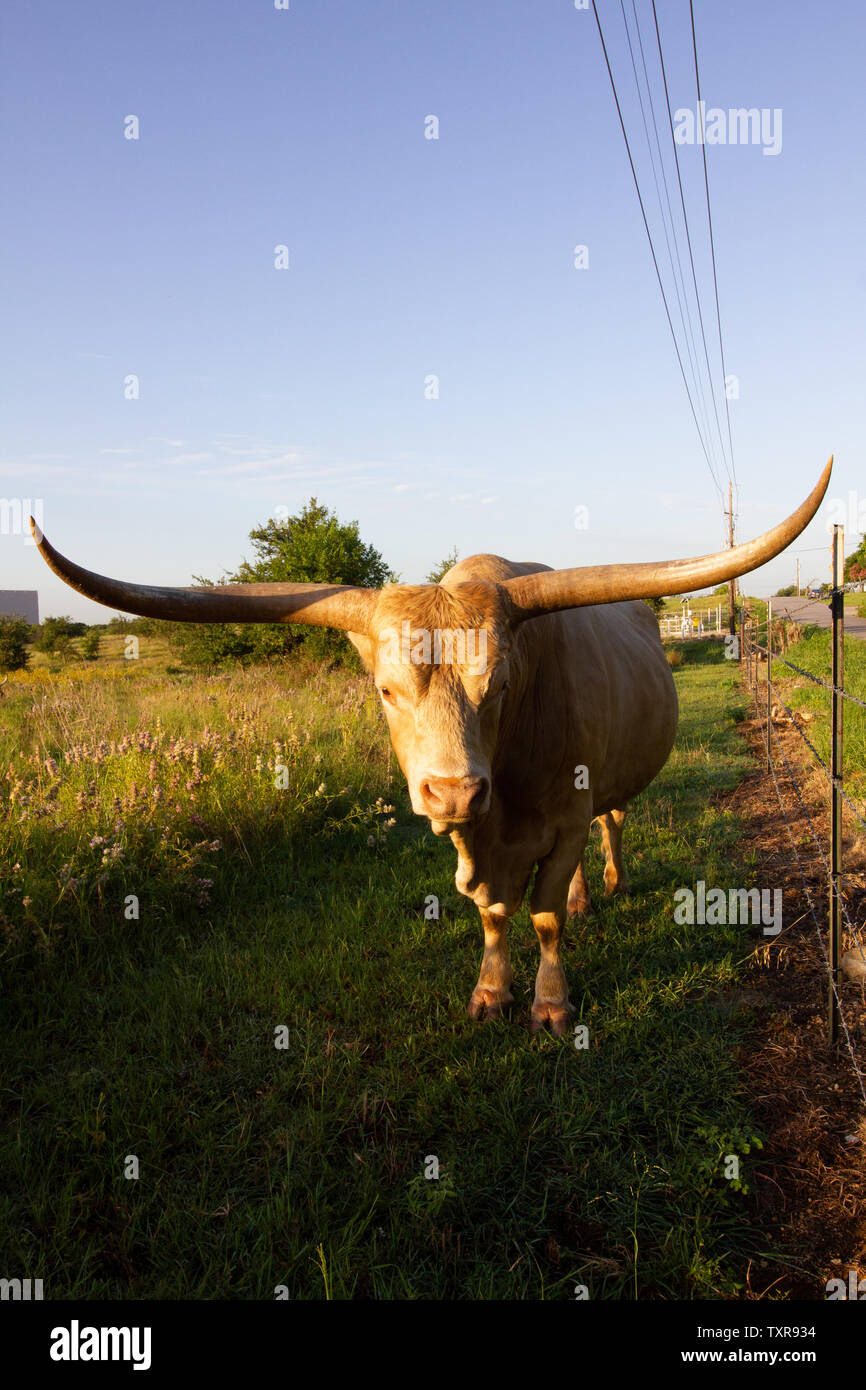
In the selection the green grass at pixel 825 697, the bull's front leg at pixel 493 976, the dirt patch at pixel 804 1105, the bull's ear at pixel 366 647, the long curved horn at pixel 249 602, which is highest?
the long curved horn at pixel 249 602

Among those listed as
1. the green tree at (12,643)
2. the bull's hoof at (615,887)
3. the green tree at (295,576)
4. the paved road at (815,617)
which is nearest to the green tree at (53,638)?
the green tree at (12,643)

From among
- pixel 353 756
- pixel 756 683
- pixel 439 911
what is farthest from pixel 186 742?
pixel 756 683

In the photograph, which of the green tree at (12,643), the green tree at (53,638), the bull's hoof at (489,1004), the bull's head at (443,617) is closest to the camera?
the bull's head at (443,617)

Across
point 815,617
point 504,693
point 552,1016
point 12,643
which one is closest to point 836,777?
point 504,693

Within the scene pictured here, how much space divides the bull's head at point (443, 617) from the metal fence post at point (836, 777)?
83cm

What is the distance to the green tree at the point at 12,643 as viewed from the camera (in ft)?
94.0

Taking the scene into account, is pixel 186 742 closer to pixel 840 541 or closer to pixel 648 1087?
pixel 648 1087

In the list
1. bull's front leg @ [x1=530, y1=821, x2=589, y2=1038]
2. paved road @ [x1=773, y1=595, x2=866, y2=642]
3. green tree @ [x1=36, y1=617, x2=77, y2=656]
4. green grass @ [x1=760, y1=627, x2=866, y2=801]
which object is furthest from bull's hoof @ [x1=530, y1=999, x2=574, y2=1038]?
green tree @ [x1=36, y1=617, x2=77, y2=656]

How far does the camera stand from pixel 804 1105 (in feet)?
9.55

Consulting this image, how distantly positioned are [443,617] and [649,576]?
776mm

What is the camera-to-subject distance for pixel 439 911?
4.67m

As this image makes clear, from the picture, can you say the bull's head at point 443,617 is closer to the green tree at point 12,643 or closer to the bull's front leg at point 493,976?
the bull's front leg at point 493,976

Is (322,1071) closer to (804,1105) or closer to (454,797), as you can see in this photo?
(454,797)

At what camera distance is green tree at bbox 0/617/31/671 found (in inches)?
1128
